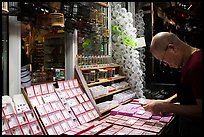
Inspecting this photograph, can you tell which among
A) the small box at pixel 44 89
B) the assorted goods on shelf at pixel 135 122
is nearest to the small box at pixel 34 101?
the small box at pixel 44 89

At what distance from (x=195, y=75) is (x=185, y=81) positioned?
0.19m

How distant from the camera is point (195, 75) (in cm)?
127

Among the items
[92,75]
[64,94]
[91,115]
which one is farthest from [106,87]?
[64,94]

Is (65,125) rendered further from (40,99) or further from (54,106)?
(40,99)

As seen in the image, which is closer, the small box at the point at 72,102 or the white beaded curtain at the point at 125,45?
the small box at the point at 72,102

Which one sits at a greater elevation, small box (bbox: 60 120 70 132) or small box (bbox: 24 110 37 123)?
small box (bbox: 24 110 37 123)

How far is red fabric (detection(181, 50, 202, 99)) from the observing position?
4.10 feet

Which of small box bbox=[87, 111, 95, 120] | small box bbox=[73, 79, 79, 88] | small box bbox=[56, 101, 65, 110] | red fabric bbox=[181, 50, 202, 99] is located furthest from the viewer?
small box bbox=[73, 79, 79, 88]

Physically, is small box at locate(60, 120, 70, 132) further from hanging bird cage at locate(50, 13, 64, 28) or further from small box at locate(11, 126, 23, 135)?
hanging bird cage at locate(50, 13, 64, 28)

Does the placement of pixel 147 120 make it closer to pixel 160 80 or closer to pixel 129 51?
pixel 129 51

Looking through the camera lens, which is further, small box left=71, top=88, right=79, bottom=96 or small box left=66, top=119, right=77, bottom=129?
small box left=71, top=88, right=79, bottom=96

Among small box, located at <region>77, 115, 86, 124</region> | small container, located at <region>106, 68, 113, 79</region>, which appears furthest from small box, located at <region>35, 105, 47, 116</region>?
small container, located at <region>106, 68, 113, 79</region>

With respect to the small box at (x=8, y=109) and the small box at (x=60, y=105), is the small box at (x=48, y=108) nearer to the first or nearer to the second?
the small box at (x=60, y=105)

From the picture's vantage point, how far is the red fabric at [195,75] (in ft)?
4.10
